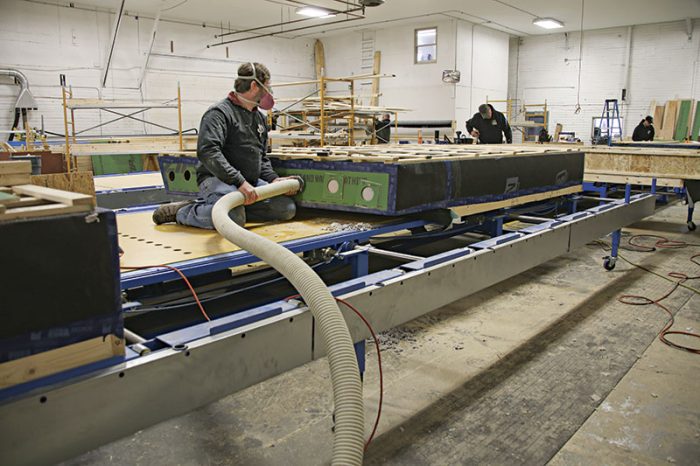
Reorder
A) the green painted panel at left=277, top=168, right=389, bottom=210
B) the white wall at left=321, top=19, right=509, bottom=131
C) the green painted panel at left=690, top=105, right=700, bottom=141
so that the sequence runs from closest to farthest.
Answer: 1. the green painted panel at left=277, top=168, right=389, bottom=210
2. the green painted panel at left=690, top=105, right=700, bottom=141
3. the white wall at left=321, top=19, right=509, bottom=131

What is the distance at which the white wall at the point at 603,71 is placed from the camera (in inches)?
624

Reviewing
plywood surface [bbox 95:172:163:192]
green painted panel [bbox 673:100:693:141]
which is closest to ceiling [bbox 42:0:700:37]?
green painted panel [bbox 673:100:693:141]

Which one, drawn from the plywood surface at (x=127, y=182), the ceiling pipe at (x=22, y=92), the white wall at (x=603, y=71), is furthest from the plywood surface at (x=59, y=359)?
the white wall at (x=603, y=71)

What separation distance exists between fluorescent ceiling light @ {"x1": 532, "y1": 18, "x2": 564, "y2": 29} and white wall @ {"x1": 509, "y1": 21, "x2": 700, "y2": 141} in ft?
5.51

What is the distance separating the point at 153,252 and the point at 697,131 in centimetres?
1631

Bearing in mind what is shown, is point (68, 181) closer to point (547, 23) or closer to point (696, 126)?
point (547, 23)

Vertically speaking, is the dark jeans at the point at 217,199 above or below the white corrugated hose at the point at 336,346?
above

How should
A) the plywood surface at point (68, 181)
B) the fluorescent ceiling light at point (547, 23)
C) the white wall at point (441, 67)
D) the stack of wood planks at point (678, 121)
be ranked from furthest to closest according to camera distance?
the white wall at point (441, 67) < the fluorescent ceiling light at point (547, 23) < the stack of wood planks at point (678, 121) < the plywood surface at point (68, 181)

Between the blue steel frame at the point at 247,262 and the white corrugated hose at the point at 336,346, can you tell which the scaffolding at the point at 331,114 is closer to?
the blue steel frame at the point at 247,262

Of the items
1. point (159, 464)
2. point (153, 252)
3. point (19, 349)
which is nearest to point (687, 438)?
point (159, 464)

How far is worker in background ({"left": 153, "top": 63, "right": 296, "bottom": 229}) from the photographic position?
126 inches

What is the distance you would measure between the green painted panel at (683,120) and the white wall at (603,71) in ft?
2.36

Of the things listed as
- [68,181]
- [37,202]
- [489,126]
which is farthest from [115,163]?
[37,202]

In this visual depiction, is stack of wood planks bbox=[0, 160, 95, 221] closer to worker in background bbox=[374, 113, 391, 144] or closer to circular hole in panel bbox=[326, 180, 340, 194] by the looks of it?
circular hole in panel bbox=[326, 180, 340, 194]
